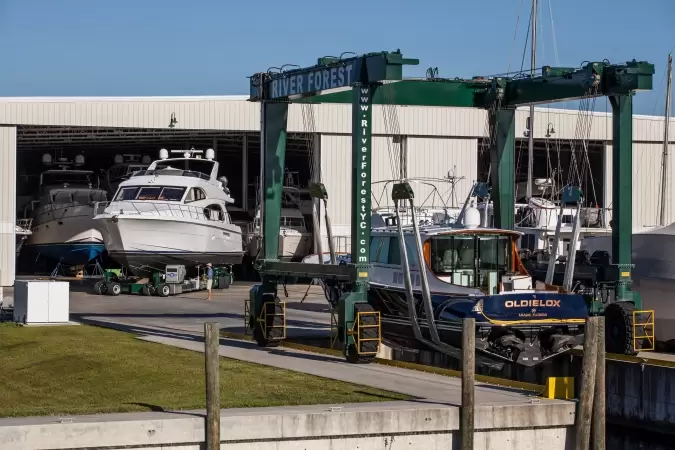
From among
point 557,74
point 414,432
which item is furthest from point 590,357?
point 557,74

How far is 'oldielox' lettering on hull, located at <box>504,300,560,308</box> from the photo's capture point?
65.9 feet

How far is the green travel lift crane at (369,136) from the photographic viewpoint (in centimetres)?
2081

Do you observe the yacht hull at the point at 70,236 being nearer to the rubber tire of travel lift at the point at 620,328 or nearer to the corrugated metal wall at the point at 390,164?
the corrugated metal wall at the point at 390,164

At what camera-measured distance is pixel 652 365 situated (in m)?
19.0

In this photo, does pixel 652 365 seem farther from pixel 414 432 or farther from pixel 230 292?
pixel 230 292

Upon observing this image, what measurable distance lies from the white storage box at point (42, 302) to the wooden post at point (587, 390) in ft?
47.7

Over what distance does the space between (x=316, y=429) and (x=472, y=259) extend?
28.5ft

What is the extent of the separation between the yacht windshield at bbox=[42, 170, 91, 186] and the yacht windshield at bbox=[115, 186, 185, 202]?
33.5 ft

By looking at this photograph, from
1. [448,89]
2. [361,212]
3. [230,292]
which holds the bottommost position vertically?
[230,292]

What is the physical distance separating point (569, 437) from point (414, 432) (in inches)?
89.8

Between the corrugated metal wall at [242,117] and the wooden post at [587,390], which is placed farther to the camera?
the corrugated metal wall at [242,117]

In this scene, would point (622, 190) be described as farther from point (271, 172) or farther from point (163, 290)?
point (163, 290)

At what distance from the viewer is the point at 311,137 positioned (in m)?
48.2

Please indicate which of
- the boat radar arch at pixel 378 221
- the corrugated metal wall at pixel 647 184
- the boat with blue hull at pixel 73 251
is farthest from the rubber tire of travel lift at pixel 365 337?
the corrugated metal wall at pixel 647 184
